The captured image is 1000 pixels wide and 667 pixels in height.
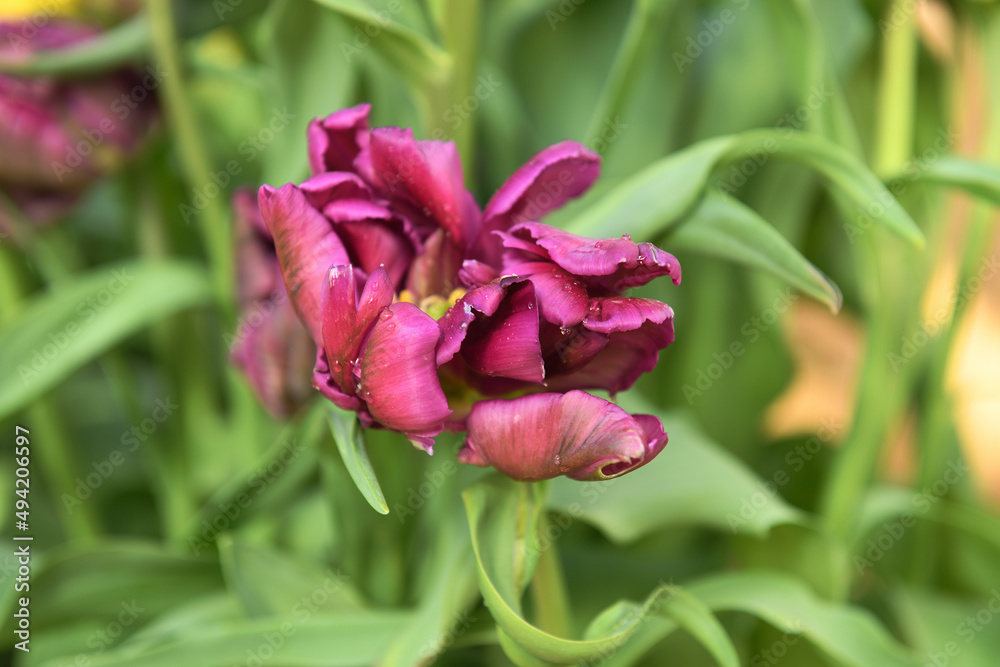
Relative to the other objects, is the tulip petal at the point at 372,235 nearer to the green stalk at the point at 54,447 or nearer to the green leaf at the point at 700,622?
the green leaf at the point at 700,622

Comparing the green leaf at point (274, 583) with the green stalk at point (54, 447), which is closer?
the green leaf at point (274, 583)

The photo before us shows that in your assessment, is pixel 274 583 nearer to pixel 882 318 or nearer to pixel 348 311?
pixel 348 311

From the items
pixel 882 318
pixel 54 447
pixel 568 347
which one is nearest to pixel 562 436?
pixel 568 347

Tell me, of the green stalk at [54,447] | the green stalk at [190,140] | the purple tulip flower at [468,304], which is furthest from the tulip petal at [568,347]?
the green stalk at [54,447]

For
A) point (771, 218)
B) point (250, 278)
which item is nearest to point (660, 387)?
point (771, 218)

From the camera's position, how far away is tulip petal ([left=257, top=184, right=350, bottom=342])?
0.23m

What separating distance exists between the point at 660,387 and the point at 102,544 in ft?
1.04

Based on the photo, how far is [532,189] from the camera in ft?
0.81

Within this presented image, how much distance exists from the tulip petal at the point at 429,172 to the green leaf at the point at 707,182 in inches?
3.0

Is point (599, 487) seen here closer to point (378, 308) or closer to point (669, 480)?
point (669, 480)

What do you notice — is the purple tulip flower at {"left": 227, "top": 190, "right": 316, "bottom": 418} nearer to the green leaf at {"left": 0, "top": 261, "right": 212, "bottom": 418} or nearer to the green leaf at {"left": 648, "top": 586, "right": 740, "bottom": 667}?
the green leaf at {"left": 0, "top": 261, "right": 212, "bottom": 418}

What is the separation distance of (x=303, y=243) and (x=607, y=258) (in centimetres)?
9

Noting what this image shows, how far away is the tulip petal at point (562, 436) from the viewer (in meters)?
0.21

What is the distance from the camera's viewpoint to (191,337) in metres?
0.50
